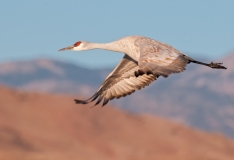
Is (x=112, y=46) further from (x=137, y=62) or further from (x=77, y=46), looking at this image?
(x=77, y=46)

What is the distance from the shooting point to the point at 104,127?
277ft

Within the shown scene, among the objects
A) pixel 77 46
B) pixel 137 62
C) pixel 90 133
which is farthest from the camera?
pixel 90 133

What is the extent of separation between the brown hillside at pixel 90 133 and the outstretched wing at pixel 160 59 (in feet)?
162

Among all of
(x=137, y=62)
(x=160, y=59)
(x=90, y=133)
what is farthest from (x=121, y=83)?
(x=90, y=133)

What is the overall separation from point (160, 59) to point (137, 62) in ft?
10.7

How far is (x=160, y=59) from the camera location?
14.7 m

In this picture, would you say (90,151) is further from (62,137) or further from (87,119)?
(87,119)

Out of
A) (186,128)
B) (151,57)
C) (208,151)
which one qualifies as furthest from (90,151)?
(151,57)

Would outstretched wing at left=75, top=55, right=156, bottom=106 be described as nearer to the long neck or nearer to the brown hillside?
the long neck

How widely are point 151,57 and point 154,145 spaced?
6821 centimetres

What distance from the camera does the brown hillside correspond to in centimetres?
7112

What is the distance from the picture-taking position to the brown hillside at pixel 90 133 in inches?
2800

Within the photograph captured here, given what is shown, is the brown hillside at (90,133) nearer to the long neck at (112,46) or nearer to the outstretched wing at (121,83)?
the outstretched wing at (121,83)

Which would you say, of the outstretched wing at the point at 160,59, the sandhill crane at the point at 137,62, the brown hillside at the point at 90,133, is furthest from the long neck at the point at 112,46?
the brown hillside at the point at 90,133
